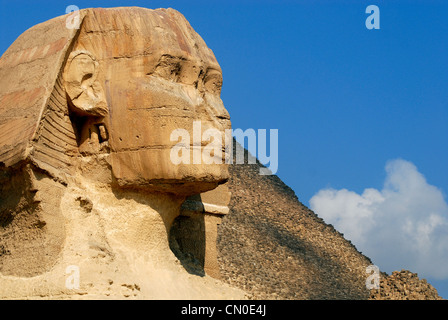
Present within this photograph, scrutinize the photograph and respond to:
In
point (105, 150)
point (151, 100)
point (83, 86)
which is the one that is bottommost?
point (105, 150)

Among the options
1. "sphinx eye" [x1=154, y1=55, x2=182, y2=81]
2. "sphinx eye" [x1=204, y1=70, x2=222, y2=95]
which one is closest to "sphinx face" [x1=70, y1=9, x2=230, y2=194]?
"sphinx eye" [x1=154, y1=55, x2=182, y2=81]

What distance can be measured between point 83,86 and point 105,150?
1.48 feet

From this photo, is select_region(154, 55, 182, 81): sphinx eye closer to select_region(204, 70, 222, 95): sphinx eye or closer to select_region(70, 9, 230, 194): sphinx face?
select_region(70, 9, 230, 194): sphinx face

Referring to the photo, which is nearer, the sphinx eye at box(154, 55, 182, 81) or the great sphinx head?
the great sphinx head

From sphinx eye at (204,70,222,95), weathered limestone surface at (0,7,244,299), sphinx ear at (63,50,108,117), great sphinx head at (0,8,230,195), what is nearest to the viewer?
weathered limestone surface at (0,7,244,299)

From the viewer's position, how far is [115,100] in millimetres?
7414

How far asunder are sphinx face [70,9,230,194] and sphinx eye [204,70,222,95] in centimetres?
12

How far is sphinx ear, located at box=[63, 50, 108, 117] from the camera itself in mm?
7398

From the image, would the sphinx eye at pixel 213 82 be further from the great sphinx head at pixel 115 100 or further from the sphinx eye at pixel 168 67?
the sphinx eye at pixel 168 67

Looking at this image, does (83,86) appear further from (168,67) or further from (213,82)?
(213,82)

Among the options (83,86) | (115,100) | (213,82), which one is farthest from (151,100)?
(213,82)

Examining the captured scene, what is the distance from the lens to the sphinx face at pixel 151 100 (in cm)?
730

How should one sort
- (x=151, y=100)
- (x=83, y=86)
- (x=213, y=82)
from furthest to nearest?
(x=213, y=82) → (x=83, y=86) → (x=151, y=100)

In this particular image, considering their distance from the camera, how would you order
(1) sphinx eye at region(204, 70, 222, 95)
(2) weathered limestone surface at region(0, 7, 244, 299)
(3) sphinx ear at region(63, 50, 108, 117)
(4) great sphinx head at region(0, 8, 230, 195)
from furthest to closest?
(1) sphinx eye at region(204, 70, 222, 95)
(3) sphinx ear at region(63, 50, 108, 117)
(4) great sphinx head at region(0, 8, 230, 195)
(2) weathered limestone surface at region(0, 7, 244, 299)
